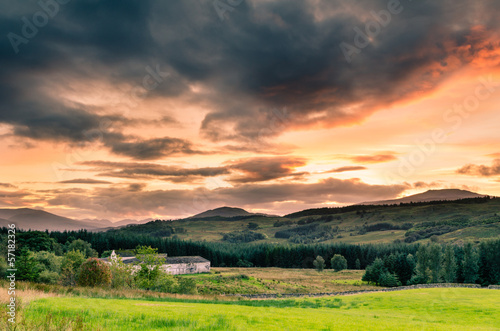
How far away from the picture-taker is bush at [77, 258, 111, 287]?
43.6m

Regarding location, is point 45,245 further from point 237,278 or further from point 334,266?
point 334,266

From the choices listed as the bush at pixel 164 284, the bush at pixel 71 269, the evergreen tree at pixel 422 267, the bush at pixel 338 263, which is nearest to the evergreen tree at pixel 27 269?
the bush at pixel 71 269

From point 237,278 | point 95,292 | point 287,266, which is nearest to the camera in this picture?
point 95,292

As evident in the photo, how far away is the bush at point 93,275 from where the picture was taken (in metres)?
43.6

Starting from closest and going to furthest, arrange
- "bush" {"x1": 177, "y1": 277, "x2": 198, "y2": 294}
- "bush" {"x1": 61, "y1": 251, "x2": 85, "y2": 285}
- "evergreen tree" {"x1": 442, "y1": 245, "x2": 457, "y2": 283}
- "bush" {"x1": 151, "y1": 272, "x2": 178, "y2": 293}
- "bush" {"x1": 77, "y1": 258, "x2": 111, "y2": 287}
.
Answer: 1. "bush" {"x1": 77, "y1": 258, "x2": 111, "y2": 287}
2. "bush" {"x1": 151, "y1": 272, "x2": 178, "y2": 293}
3. "bush" {"x1": 61, "y1": 251, "x2": 85, "y2": 285}
4. "bush" {"x1": 177, "y1": 277, "x2": 198, "y2": 294}
5. "evergreen tree" {"x1": 442, "y1": 245, "x2": 457, "y2": 283}

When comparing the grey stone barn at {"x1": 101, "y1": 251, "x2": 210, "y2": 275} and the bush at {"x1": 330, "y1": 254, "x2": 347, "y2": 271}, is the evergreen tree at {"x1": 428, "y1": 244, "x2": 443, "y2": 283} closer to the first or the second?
the bush at {"x1": 330, "y1": 254, "x2": 347, "y2": 271}

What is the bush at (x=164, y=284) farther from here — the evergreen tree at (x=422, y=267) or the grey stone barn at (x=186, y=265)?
the evergreen tree at (x=422, y=267)

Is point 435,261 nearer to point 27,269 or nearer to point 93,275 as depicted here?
point 93,275

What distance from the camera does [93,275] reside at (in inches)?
1727

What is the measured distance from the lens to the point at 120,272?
61469 millimetres

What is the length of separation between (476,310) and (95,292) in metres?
41.0

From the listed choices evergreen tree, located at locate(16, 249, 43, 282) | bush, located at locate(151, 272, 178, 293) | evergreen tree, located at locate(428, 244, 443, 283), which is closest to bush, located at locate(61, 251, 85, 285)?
evergreen tree, located at locate(16, 249, 43, 282)

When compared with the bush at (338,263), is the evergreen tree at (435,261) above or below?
above


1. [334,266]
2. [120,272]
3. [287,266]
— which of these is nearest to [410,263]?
[334,266]
